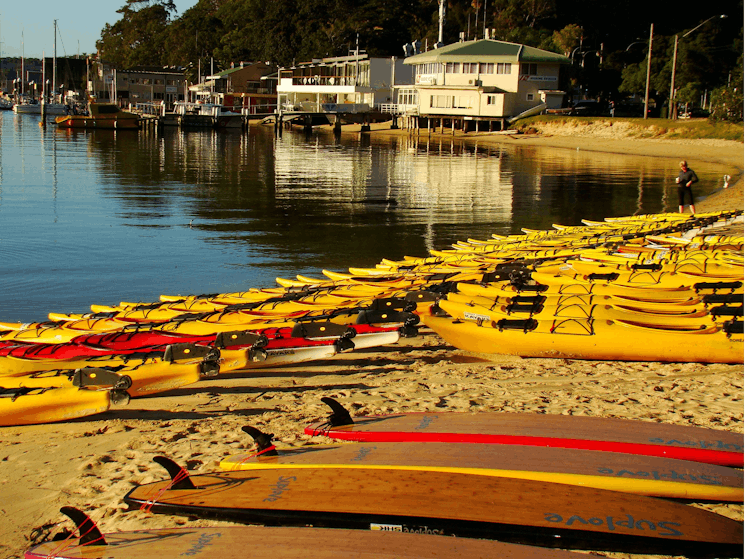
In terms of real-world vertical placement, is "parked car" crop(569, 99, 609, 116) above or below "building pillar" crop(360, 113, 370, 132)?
above

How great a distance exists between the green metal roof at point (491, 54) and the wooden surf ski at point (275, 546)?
2512 inches

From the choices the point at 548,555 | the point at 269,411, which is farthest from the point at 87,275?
the point at 548,555

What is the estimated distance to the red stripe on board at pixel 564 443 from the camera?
5152mm

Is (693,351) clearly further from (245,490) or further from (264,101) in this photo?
(264,101)

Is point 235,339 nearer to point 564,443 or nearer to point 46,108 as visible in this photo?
point 564,443

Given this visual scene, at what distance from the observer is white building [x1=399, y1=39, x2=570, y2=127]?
209 feet

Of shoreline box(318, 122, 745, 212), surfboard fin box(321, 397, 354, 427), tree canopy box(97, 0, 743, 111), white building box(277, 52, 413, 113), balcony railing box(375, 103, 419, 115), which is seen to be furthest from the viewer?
white building box(277, 52, 413, 113)

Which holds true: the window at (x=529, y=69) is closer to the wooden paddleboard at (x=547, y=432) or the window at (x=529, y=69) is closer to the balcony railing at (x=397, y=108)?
the balcony railing at (x=397, y=108)

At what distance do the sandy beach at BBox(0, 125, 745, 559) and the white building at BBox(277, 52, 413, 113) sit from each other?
7134cm

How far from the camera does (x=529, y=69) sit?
210ft

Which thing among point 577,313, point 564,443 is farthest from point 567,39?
point 564,443

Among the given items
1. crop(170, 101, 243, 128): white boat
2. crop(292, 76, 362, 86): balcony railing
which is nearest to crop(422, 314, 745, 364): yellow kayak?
crop(170, 101, 243, 128): white boat

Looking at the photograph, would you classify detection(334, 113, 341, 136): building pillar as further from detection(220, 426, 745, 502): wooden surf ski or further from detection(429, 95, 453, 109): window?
detection(220, 426, 745, 502): wooden surf ski

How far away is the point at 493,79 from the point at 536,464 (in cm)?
6421
